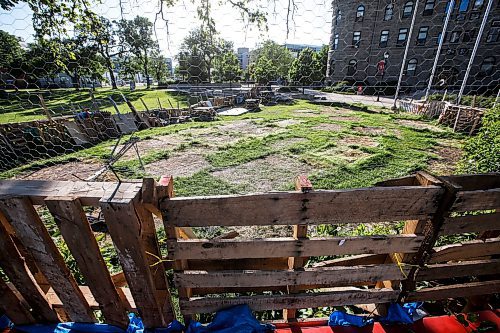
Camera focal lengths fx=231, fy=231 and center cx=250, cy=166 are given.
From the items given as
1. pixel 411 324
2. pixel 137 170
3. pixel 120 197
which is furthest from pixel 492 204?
pixel 137 170

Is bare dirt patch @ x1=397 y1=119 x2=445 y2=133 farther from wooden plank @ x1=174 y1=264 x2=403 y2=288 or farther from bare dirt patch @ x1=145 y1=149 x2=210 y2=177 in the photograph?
wooden plank @ x1=174 y1=264 x2=403 y2=288

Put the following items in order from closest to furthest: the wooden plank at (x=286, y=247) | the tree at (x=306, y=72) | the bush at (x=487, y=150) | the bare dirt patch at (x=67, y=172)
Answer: the wooden plank at (x=286, y=247), the bush at (x=487, y=150), the bare dirt patch at (x=67, y=172), the tree at (x=306, y=72)

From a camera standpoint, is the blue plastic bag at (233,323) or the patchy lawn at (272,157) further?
the patchy lawn at (272,157)

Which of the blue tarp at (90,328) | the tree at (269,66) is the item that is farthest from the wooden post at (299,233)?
the tree at (269,66)

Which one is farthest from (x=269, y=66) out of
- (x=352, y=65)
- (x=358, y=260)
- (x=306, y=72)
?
(x=358, y=260)

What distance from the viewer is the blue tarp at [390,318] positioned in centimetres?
164

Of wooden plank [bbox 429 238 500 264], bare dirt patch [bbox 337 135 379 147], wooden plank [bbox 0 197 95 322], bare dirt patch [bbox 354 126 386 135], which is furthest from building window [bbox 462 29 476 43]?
wooden plank [bbox 0 197 95 322]

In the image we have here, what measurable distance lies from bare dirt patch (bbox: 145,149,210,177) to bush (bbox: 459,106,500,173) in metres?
5.03

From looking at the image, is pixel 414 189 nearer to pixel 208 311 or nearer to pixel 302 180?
pixel 302 180

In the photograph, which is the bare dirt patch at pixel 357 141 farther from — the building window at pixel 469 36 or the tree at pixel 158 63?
the building window at pixel 469 36

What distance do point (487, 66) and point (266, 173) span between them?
2616cm

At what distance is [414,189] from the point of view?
1220 mm

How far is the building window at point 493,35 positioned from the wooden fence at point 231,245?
25413 mm

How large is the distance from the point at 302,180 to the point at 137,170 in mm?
5490
